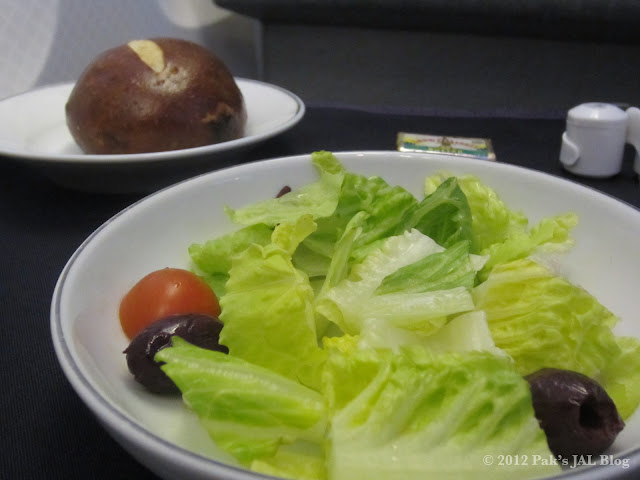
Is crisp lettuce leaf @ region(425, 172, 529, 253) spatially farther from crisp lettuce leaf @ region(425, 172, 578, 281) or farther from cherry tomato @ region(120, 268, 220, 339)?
cherry tomato @ region(120, 268, 220, 339)

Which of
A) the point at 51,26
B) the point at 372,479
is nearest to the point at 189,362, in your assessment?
the point at 372,479

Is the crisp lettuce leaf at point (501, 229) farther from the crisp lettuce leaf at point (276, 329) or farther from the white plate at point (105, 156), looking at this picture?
the white plate at point (105, 156)

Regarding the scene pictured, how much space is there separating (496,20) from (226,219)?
44.4 inches

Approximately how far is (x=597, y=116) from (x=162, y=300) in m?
1.00

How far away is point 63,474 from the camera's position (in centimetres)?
48

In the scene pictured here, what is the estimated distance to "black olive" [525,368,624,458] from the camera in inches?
15.9

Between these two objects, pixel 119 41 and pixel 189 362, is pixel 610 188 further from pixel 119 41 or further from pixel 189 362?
pixel 119 41

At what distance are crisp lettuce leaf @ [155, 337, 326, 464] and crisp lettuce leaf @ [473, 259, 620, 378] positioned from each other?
0.20 m

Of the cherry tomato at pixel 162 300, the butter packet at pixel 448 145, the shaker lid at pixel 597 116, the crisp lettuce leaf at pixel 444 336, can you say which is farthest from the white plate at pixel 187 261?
the shaker lid at pixel 597 116

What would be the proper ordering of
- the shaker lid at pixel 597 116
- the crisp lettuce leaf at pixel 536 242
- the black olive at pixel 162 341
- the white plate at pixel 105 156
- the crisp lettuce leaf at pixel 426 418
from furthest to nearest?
1. the shaker lid at pixel 597 116
2. the white plate at pixel 105 156
3. the crisp lettuce leaf at pixel 536 242
4. the black olive at pixel 162 341
5. the crisp lettuce leaf at pixel 426 418

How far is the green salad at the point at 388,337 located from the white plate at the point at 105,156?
0.27 metres

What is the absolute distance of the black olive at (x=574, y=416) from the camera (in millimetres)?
404

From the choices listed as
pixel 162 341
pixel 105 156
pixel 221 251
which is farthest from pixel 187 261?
pixel 105 156

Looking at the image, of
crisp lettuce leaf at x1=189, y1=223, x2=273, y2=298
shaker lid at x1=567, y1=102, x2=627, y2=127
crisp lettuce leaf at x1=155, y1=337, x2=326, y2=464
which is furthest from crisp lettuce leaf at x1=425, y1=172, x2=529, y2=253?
shaker lid at x1=567, y1=102, x2=627, y2=127
